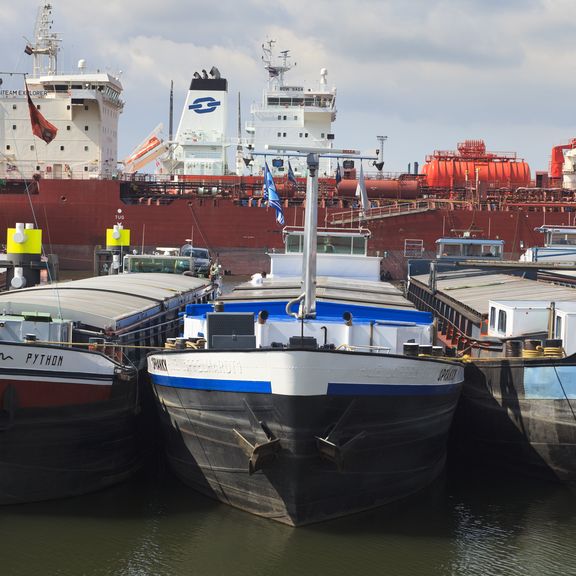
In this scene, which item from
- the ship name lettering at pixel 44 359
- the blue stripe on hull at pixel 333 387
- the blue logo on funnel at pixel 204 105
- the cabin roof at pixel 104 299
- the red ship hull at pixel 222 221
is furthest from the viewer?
the blue logo on funnel at pixel 204 105

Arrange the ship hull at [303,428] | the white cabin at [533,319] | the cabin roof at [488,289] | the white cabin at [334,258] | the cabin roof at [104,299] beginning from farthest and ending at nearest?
the white cabin at [334,258], the cabin roof at [488,289], the cabin roof at [104,299], the white cabin at [533,319], the ship hull at [303,428]

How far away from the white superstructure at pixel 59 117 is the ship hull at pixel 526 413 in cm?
5322

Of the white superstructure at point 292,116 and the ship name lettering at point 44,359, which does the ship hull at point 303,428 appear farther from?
the white superstructure at point 292,116

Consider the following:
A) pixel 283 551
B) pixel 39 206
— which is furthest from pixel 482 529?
pixel 39 206

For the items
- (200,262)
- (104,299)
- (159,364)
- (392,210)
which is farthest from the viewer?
(392,210)

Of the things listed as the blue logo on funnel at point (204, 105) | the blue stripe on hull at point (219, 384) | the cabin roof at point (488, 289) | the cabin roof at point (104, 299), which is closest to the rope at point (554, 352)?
the cabin roof at point (488, 289)

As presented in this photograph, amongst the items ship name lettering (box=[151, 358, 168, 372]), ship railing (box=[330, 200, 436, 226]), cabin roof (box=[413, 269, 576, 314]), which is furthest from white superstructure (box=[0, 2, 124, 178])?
ship name lettering (box=[151, 358, 168, 372])

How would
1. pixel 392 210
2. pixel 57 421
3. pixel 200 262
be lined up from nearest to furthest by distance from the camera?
1. pixel 57 421
2. pixel 200 262
3. pixel 392 210

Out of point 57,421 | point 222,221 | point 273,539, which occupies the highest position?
point 222,221

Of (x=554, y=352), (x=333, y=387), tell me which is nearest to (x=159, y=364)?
(x=333, y=387)

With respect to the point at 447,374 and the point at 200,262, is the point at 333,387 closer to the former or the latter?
the point at 447,374

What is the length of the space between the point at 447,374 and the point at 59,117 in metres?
57.8

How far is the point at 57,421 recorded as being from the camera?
1524 cm

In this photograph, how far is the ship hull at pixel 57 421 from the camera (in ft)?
48.3
